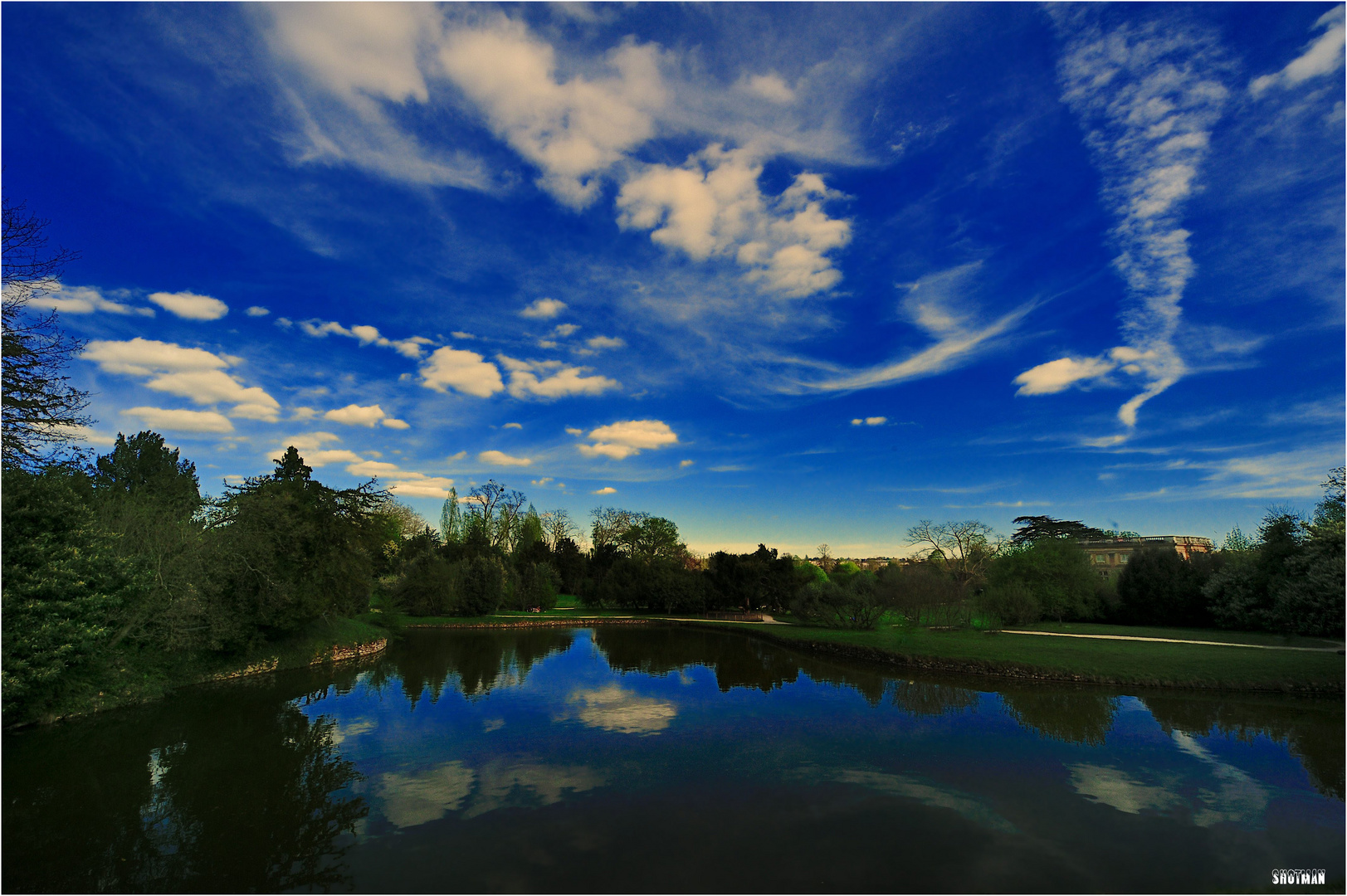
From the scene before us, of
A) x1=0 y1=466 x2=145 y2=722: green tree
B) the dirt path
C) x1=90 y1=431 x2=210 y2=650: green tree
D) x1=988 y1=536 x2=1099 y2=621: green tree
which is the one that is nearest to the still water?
x1=0 y1=466 x2=145 y2=722: green tree

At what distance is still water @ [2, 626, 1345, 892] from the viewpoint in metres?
8.09

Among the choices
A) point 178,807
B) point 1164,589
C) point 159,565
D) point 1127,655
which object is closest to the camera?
point 178,807

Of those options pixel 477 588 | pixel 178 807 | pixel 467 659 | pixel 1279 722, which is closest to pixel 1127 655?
pixel 1279 722

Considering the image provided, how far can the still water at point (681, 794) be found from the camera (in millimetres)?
8086

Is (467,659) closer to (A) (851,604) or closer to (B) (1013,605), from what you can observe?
(A) (851,604)

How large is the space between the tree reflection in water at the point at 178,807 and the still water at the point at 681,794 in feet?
0.17

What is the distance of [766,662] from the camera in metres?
29.4

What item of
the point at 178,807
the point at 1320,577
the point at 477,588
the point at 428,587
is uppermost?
the point at 1320,577

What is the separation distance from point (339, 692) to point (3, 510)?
1165 cm

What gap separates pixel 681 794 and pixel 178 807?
29.0 feet

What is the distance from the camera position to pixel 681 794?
36.2 feet

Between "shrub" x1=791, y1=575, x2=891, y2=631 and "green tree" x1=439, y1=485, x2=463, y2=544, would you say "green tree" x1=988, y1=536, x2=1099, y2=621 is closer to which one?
"shrub" x1=791, y1=575, x2=891, y2=631

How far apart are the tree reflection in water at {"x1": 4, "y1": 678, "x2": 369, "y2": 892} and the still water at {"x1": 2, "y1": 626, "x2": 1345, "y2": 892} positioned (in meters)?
0.05

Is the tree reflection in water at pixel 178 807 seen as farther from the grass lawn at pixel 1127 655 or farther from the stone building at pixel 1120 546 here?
the stone building at pixel 1120 546
